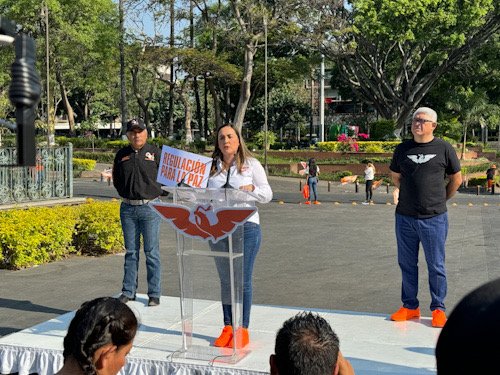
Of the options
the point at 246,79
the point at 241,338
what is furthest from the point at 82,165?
the point at 241,338

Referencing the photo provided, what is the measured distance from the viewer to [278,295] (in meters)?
8.30

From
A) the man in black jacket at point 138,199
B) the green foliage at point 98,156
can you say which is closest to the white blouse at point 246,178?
the man in black jacket at point 138,199

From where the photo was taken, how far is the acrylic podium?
203 inches

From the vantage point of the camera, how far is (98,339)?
2.78m

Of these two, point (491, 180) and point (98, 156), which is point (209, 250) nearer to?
point (491, 180)

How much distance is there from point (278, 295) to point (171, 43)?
117 feet

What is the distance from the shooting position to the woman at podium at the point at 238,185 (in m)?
5.40

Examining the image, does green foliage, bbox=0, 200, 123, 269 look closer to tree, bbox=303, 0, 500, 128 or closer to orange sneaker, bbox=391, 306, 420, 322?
orange sneaker, bbox=391, 306, 420, 322

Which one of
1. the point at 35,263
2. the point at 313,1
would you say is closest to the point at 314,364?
the point at 35,263

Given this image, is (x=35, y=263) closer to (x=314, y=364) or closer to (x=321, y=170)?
(x=314, y=364)

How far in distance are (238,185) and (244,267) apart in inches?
24.2

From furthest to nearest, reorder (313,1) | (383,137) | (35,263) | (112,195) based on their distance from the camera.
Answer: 1. (383,137)
2. (313,1)
3. (112,195)
4. (35,263)

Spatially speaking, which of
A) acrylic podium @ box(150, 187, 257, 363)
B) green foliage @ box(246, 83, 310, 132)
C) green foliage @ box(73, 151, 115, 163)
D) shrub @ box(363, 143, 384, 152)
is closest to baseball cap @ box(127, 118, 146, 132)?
acrylic podium @ box(150, 187, 257, 363)

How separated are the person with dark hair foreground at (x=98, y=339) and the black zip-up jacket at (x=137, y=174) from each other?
12.5ft
